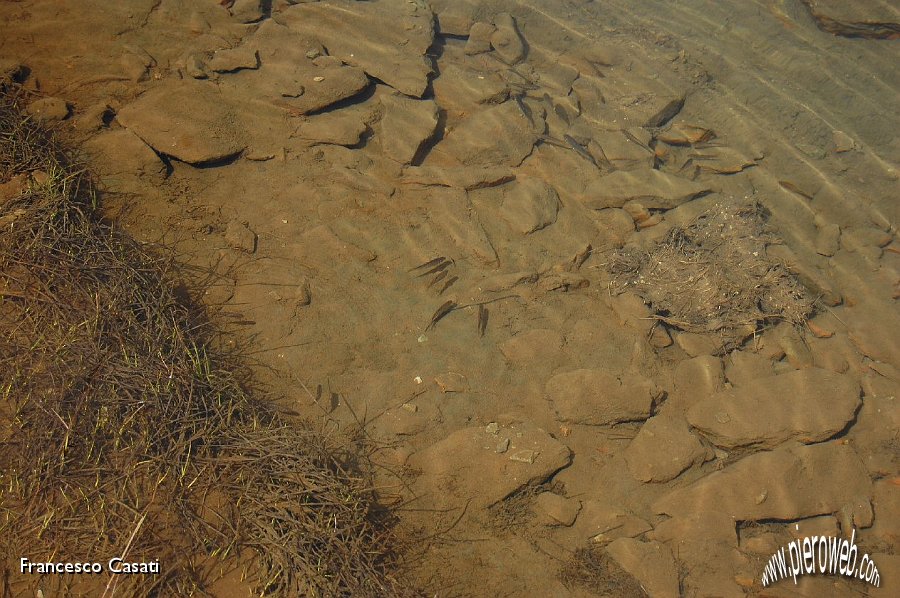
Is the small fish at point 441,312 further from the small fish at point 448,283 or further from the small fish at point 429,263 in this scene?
the small fish at point 429,263

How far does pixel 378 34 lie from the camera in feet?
18.1

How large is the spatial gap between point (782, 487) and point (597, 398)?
3.89 feet

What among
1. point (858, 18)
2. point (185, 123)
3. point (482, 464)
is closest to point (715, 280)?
point (482, 464)

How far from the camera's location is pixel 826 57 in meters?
6.97

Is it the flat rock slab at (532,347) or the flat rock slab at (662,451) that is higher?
the flat rock slab at (532,347)

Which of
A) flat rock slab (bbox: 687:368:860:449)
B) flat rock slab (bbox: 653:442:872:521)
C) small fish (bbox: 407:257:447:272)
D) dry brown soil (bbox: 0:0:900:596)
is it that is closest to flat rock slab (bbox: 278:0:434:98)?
dry brown soil (bbox: 0:0:900:596)

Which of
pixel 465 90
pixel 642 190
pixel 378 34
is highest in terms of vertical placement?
pixel 378 34

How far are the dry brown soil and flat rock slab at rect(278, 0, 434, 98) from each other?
3 centimetres

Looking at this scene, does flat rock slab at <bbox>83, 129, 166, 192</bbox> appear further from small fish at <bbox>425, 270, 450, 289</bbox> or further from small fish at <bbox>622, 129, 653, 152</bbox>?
small fish at <bbox>622, 129, 653, 152</bbox>

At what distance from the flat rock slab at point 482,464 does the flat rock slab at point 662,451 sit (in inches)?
17.9

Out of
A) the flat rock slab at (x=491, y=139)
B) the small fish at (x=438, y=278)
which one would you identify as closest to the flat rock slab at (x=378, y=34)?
the flat rock slab at (x=491, y=139)

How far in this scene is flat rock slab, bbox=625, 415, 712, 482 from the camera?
3457mm

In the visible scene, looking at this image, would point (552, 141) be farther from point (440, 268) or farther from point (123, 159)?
point (123, 159)

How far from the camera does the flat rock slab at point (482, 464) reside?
317cm
